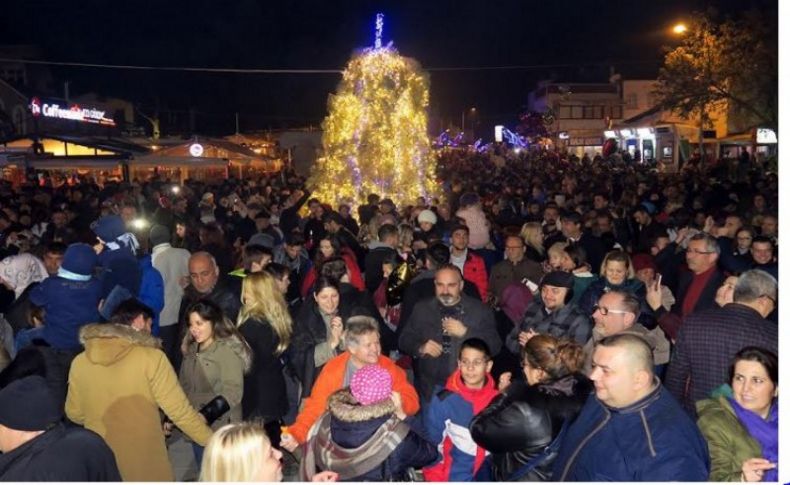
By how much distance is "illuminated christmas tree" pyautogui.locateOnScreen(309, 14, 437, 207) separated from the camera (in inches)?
676

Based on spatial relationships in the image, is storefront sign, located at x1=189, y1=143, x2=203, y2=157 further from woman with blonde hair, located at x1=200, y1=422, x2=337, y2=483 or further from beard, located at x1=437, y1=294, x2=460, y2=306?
woman with blonde hair, located at x1=200, y1=422, x2=337, y2=483

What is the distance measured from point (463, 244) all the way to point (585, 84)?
69.0m

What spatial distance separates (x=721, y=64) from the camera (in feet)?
66.6

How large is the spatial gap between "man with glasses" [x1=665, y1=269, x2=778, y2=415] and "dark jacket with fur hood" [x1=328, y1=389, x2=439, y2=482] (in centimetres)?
202

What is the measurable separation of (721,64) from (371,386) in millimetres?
20149

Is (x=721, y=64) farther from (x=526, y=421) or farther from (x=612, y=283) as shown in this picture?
(x=526, y=421)

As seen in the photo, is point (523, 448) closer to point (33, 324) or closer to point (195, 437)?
point (195, 437)

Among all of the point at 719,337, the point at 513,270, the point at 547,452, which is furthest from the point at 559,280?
the point at 513,270

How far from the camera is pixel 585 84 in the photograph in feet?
237

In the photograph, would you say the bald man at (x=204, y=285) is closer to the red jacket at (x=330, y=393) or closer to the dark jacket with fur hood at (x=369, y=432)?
the red jacket at (x=330, y=393)

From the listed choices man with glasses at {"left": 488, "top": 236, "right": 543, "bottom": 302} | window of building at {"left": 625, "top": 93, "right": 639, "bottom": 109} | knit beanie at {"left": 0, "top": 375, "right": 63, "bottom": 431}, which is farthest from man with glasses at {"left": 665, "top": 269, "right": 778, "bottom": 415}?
window of building at {"left": 625, "top": 93, "right": 639, "bottom": 109}

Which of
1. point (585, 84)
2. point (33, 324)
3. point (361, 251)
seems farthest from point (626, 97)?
point (33, 324)

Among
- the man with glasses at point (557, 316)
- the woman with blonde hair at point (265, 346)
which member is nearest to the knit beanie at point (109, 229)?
the woman with blonde hair at point (265, 346)

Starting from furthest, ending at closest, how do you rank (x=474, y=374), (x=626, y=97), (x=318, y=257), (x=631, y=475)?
(x=626, y=97)
(x=318, y=257)
(x=474, y=374)
(x=631, y=475)
